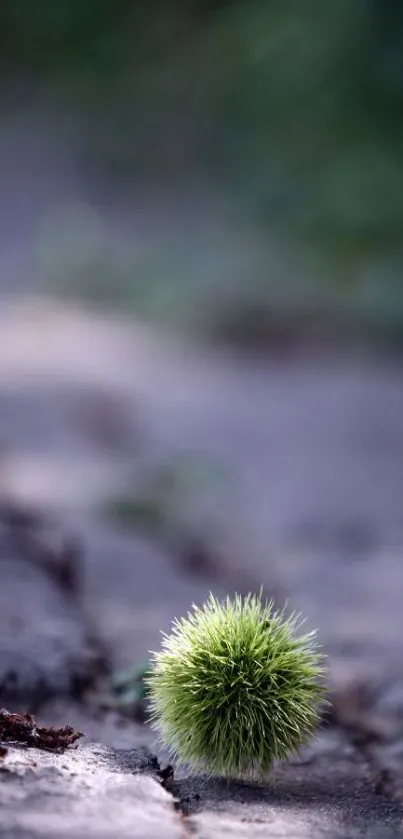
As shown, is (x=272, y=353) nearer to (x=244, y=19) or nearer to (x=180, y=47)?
(x=244, y=19)

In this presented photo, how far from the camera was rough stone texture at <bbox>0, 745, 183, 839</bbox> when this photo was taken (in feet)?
6.24

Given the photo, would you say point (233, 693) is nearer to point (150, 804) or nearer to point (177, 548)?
point (150, 804)

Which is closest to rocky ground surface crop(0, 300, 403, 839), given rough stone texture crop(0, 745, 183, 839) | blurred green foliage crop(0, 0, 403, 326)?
rough stone texture crop(0, 745, 183, 839)

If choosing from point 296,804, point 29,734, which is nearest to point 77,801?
point 29,734

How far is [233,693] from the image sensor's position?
2.22 m

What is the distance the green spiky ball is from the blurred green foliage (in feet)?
33.6

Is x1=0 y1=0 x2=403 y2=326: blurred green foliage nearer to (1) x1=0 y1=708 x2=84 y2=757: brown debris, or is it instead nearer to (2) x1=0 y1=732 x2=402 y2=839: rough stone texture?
(2) x1=0 y1=732 x2=402 y2=839: rough stone texture

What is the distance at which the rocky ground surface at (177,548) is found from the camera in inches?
85.7

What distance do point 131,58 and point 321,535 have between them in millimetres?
14055

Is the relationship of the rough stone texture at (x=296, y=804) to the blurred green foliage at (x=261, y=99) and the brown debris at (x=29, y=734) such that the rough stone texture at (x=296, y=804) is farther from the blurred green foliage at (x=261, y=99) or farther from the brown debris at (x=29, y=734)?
the blurred green foliage at (x=261, y=99)

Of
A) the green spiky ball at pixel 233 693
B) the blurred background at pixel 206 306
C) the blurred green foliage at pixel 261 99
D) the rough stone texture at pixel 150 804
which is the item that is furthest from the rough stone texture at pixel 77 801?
the blurred green foliage at pixel 261 99

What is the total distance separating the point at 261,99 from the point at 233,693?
12.7 m

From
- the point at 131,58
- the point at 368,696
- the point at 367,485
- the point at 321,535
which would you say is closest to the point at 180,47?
the point at 131,58

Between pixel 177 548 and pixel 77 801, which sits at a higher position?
pixel 177 548
